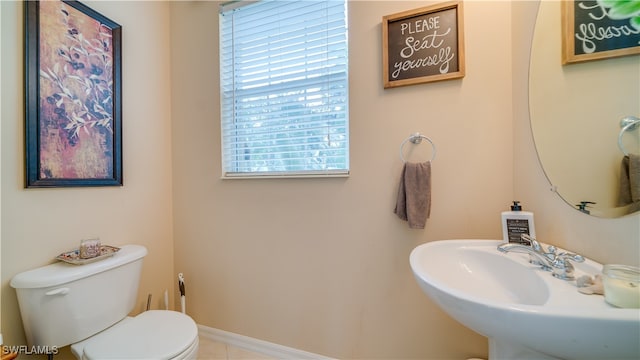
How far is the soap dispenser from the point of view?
36.9 inches

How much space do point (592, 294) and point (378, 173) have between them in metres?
0.82

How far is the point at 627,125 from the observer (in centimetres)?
60

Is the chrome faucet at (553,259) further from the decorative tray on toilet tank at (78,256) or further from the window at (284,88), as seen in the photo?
the decorative tray on toilet tank at (78,256)

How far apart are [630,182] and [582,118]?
0.24m

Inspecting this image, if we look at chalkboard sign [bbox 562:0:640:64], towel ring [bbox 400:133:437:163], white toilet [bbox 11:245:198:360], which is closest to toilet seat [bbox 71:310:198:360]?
white toilet [bbox 11:245:198:360]

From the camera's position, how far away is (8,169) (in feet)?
3.21

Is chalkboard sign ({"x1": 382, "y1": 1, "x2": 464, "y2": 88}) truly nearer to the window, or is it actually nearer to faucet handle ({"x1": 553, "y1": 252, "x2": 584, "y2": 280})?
the window

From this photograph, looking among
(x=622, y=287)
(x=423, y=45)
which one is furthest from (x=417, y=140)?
(x=622, y=287)

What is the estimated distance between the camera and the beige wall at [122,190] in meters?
0.98

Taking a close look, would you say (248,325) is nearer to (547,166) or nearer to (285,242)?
(285,242)

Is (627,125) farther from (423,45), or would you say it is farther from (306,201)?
(306,201)

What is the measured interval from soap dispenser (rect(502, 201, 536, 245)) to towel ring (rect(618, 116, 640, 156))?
395 millimetres

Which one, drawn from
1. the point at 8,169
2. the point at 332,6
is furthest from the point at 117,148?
the point at 332,6

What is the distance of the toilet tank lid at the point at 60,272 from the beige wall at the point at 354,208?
527mm
